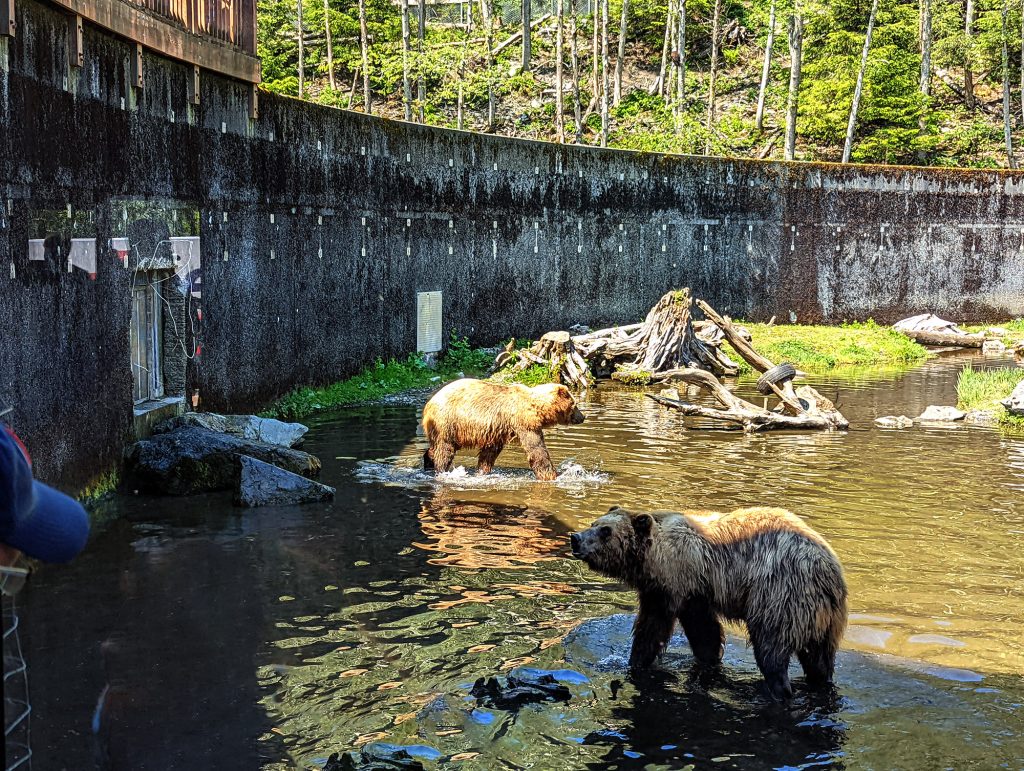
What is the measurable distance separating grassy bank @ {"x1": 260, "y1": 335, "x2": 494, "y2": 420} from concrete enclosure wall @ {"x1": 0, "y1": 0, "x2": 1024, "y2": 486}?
10.3 inches

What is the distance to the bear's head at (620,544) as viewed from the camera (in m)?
6.90

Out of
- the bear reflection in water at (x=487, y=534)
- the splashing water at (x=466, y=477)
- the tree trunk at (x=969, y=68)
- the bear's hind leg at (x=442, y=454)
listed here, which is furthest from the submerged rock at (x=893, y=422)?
the tree trunk at (x=969, y=68)

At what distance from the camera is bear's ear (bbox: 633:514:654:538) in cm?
689

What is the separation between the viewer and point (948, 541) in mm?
10203

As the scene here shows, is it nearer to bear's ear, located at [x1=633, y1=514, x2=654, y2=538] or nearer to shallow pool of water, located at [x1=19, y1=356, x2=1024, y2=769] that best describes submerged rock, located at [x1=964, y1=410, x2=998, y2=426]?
shallow pool of water, located at [x1=19, y1=356, x2=1024, y2=769]

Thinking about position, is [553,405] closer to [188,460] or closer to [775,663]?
[188,460]

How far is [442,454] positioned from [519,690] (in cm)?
621

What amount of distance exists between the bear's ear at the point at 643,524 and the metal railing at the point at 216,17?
25.5ft

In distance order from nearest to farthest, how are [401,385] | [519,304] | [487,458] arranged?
1. [487,458]
2. [401,385]
3. [519,304]

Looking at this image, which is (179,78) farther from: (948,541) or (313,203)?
(948,541)

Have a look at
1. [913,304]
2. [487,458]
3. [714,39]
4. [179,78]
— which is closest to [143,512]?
[487,458]

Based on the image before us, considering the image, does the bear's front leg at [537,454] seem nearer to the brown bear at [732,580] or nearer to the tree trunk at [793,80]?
the brown bear at [732,580]

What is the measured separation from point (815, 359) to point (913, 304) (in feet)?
25.6

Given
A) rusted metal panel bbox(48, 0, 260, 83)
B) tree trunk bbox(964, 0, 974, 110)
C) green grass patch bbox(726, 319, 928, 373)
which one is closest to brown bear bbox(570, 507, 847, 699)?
rusted metal panel bbox(48, 0, 260, 83)
